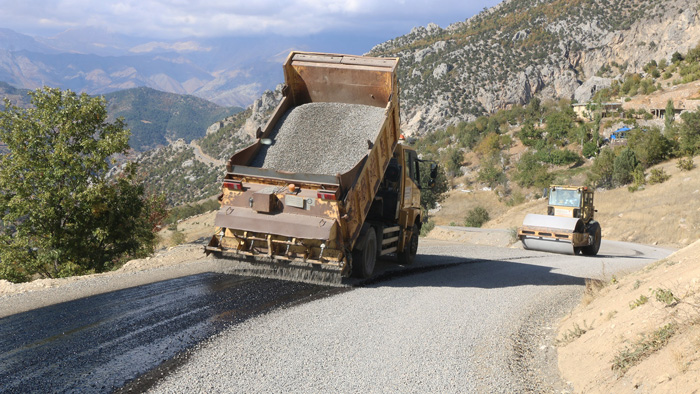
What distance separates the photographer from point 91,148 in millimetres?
17250

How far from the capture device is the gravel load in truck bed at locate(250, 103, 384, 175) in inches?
410

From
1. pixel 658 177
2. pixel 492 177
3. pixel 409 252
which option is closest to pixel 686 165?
pixel 658 177

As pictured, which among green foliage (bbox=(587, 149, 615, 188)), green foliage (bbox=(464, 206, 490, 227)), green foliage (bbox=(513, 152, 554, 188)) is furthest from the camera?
green foliage (bbox=(513, 152, 554, 188))

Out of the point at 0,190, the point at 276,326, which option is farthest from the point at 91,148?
the point at 276,326

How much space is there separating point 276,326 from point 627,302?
4.53 m

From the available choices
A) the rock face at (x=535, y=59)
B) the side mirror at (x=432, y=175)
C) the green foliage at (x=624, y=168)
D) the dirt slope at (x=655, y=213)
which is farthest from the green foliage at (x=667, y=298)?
the rock face at (x=535, y=59)

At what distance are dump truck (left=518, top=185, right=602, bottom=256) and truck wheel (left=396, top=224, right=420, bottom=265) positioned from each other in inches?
343

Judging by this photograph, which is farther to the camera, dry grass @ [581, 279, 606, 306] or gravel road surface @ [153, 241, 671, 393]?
dry grass @ [581, 279, 606, 306]

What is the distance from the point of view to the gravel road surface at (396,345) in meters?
5.39

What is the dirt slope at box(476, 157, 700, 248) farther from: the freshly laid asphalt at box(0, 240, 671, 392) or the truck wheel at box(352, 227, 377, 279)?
the truck wheel at box(352, 227, 377, 279)

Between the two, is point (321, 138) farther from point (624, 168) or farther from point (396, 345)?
point (624, 168)

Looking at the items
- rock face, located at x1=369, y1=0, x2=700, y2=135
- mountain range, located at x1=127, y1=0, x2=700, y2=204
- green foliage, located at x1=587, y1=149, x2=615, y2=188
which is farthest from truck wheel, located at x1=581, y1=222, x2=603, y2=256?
rock face, located at x1=369, y1=0, x2=700, y2=135

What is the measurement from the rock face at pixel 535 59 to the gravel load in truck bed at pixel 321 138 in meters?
95.4

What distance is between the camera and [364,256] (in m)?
10.6
